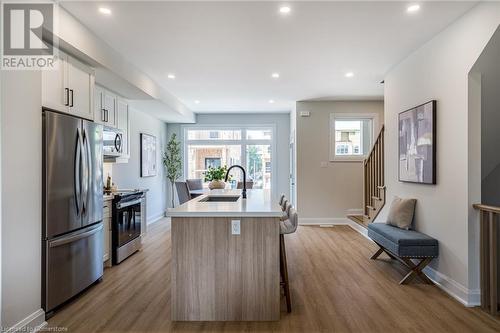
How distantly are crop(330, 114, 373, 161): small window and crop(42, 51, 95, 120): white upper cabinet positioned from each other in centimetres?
518

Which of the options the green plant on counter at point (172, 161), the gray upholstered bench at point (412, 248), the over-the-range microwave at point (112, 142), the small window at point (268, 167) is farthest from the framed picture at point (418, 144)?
the green plant on counter at point (172, 161)

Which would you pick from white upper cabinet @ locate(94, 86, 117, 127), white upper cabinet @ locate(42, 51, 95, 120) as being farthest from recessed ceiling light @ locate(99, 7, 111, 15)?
white upper cabinet @ locate(94, 86, 117, 127)

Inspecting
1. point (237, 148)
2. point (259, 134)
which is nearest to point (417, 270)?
point (259, 134)

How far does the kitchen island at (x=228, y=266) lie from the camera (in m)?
2.64

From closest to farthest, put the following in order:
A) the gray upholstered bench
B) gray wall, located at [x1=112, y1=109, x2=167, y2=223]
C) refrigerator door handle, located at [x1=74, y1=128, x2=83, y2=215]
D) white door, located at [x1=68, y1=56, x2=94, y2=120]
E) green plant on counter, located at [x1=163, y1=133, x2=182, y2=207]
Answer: refrigerator door handle, located at [x1=74, y1=128, x2=83, y2=215] → white door, located at [x1=68, y1=56, x2=94, y2=120] → the gray upholstered bench → gray wall, located at [x1=112, y1=109, x2=167, y2=223] → green plant on counter, located at [x1=163, y1=133, x2=182, y2=207]

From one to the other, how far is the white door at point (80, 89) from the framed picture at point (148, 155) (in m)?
3.38

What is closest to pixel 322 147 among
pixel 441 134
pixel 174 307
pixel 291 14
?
pixel 441 134

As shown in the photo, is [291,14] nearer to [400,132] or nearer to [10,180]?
[400,132]

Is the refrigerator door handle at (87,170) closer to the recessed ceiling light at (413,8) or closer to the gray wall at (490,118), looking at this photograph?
the recessed ceiling light at (413,8)

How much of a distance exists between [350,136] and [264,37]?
4367 mm

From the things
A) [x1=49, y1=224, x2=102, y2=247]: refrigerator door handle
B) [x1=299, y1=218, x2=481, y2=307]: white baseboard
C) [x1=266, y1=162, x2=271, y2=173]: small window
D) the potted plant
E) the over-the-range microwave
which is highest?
the over-the-range microwave

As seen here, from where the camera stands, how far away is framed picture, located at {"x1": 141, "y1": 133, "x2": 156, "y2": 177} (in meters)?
6.90

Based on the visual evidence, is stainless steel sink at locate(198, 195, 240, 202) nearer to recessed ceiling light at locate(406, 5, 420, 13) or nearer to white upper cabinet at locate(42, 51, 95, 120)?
white upper cabinet at locate(42, 51, 95, 120)

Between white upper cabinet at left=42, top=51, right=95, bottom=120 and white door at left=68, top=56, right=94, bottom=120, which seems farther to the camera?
white door at left=68, top=56, right=94, bottom=120
